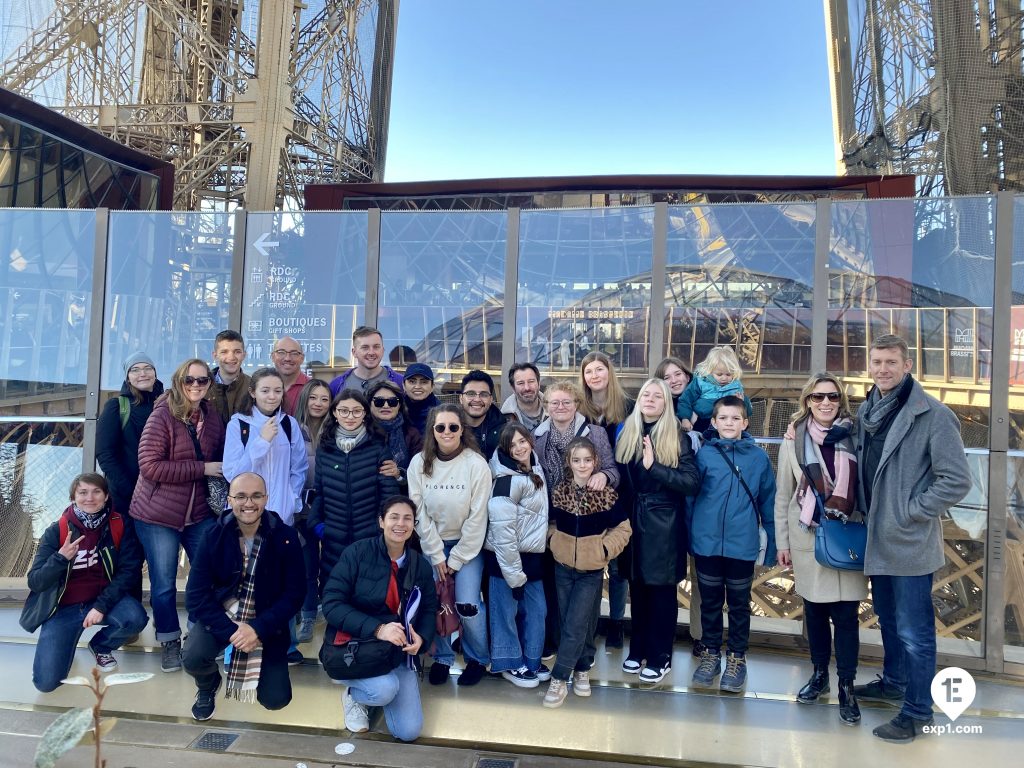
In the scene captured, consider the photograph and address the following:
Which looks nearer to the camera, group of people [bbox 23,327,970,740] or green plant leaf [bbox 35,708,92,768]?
green plant leaf [bbox 35,708,92,768]

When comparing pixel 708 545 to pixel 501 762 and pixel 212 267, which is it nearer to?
pixel 501 762

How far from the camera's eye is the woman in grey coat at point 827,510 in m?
2.93

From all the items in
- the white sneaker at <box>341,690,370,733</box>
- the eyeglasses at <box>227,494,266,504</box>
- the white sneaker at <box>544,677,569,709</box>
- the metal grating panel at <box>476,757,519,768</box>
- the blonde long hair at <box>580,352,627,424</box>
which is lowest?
the metal grating panel at <box>476,757,519,768</box>

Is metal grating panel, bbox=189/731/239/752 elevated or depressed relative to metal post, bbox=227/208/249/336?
depressed

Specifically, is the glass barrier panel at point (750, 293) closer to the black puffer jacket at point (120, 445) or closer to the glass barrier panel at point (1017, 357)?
the glass barrier panel at point (1017, 357)

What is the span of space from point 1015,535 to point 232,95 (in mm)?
20378

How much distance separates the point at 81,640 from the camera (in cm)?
371

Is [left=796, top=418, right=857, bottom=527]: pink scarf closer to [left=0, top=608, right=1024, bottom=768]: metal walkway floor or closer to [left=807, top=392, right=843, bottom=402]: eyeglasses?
[left=807, top=392, right=843, bottom=402]: eyeglasses

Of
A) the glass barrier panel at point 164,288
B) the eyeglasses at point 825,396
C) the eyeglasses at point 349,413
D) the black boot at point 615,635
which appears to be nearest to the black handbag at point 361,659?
the eyeglasses at point 349,413

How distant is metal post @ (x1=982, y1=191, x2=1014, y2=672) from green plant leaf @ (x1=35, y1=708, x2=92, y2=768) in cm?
412

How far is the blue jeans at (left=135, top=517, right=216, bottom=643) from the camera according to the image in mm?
3334

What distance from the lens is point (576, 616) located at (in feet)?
10.00

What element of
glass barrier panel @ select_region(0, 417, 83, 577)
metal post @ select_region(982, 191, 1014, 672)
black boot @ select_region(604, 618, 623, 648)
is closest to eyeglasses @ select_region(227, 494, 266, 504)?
black boot @ select_region(604, 618, 623, 648)

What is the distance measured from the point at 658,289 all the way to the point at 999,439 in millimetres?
2038
